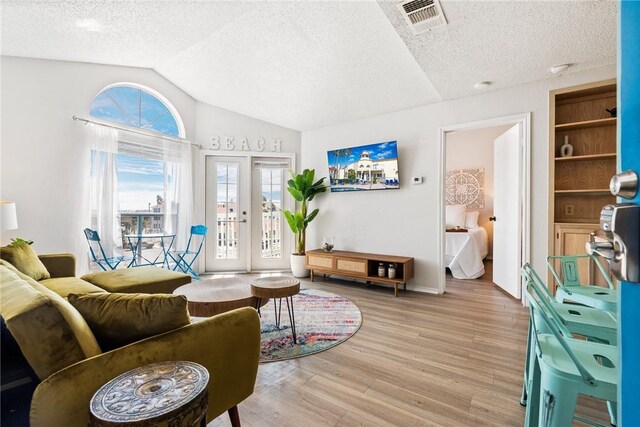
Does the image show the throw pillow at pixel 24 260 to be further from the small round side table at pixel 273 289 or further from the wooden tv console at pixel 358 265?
the wooden tv console at pixel 358 265

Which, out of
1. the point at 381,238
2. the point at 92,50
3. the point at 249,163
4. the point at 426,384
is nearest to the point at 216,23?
the point at 92,50

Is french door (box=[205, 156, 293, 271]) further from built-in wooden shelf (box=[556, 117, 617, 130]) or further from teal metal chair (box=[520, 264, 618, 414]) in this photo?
teal metal chair (box=[520, 264, 618, 414])

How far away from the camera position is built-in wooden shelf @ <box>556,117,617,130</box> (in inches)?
111

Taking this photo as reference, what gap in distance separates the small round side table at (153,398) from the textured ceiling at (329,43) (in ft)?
8.47

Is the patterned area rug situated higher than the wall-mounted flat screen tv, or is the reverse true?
the wall-mounted flat screen tv

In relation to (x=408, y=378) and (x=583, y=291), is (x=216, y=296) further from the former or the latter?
(x=583, y=291)

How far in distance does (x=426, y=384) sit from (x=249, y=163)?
4304mm

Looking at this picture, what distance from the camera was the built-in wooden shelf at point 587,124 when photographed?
9.28 feet

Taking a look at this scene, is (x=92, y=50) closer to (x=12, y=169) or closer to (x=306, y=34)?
(x=12, y=169)

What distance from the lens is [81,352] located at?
100cm

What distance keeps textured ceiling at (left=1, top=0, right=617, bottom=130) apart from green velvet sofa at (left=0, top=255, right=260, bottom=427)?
8.09 feet

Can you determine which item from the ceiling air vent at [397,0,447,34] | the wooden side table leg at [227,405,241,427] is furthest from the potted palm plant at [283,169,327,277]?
the wooden side table leg at [227,405,241,427]

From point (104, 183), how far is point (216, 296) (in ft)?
9.20

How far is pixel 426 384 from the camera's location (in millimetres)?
1874
